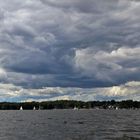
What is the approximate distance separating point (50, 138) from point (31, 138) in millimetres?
4071

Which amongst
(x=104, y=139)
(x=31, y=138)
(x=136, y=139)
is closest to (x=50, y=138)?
(x=31, y=138)

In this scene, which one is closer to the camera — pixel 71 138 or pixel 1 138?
pixel 71 138

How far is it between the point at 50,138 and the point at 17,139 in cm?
678

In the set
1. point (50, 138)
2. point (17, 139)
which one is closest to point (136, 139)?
point (50, 138)

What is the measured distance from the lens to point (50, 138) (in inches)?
3199

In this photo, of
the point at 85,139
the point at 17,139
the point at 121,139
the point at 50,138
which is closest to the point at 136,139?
the point at 121,139

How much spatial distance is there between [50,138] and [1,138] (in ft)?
37.2

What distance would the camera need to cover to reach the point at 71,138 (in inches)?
3145

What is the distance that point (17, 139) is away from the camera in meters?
81.6

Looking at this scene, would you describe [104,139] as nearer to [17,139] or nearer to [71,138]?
[71,138]

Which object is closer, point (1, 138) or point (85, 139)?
point (85, 139)

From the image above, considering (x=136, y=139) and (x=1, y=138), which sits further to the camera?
(x=1, y=138)

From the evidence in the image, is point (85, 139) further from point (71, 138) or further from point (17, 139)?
point (17, 139)

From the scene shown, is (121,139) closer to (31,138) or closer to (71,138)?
(71,138)
